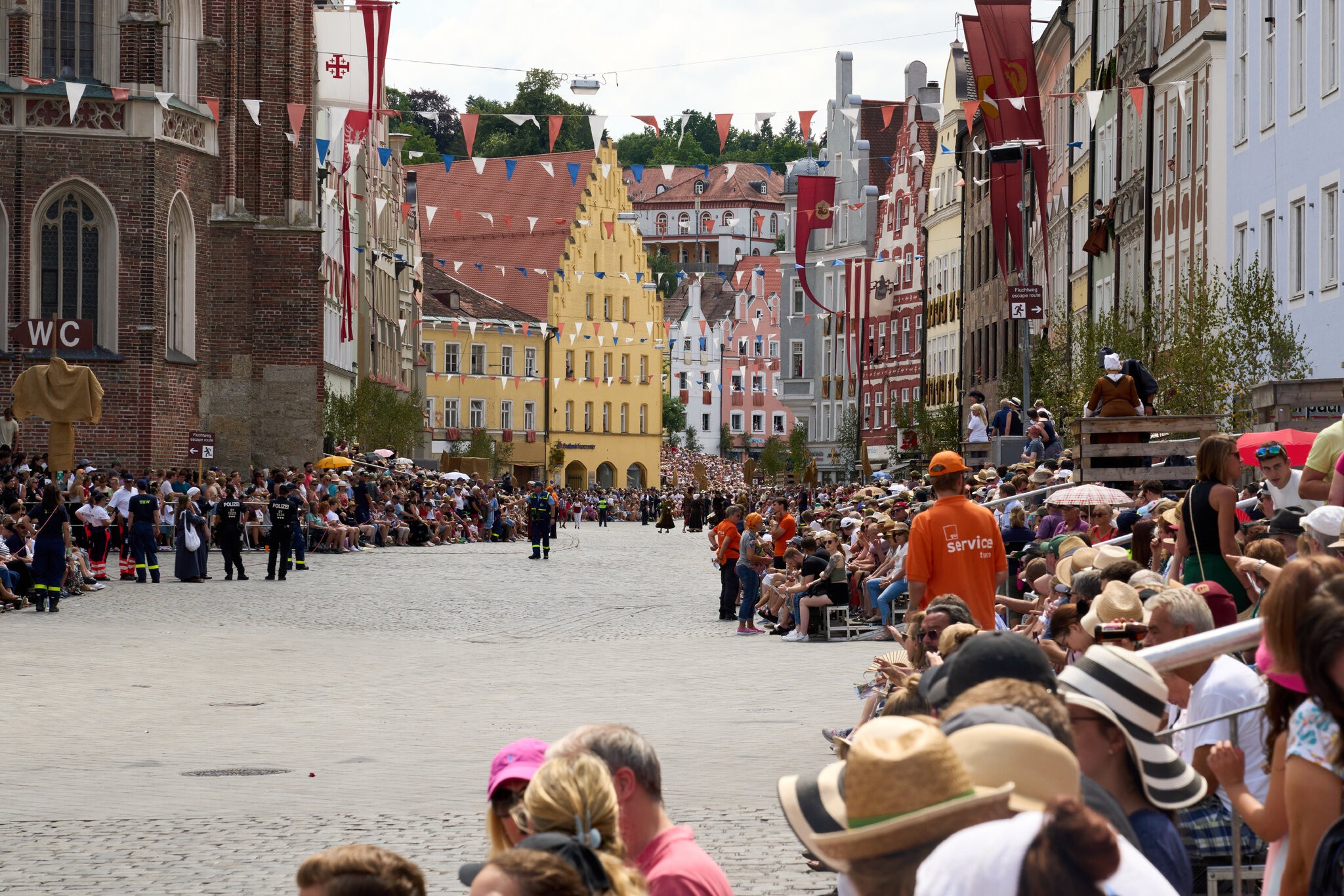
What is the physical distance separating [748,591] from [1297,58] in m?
11.5

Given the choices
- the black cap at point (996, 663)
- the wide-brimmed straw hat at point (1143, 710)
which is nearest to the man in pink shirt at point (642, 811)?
the black cap at point (996, 663)

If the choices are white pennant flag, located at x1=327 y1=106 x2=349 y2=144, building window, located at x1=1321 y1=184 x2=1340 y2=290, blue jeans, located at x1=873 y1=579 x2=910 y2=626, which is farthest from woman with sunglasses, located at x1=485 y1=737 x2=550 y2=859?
white pennant flag, located at x1=327 y1=106 x2=349 y2=144

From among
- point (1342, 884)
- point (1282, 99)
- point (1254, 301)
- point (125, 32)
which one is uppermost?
point (125, 32)

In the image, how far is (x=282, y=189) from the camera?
149ft

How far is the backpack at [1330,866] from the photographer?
12.3 feet

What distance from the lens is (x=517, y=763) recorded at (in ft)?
15.4

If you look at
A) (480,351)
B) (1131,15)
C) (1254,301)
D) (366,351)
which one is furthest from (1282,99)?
(480,351)

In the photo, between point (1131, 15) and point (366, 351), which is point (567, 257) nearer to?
point (366, 351)

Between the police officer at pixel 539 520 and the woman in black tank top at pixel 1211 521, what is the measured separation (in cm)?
3379

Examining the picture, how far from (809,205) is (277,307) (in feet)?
47.2

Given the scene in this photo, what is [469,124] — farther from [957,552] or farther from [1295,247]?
[957,552]

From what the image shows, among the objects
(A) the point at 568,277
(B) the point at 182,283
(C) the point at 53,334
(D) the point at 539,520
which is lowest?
(D) the point at 539,520

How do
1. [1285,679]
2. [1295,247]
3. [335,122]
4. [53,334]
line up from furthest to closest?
[335,122] < [53,334] < [1295,247] < [1285,679]

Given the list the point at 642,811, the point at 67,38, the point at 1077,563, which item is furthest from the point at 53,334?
the point at 642,811
